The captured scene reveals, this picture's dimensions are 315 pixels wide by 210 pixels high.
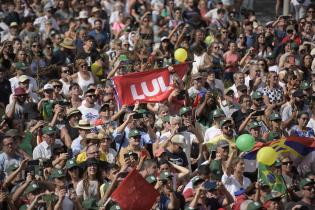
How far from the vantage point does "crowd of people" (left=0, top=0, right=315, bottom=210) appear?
16078mm

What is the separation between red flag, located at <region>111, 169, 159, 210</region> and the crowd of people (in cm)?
14

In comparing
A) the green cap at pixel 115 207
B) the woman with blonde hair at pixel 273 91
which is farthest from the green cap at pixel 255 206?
the woman with blonde hair at pixel 273 91

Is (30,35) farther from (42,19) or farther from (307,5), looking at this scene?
(307,5)

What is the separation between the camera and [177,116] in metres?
18.5

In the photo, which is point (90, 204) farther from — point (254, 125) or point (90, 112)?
point (90, 112)

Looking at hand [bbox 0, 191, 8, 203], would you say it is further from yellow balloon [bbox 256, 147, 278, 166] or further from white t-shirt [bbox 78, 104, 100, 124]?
white t-shirt [bbox 78, 104, 100, 124]

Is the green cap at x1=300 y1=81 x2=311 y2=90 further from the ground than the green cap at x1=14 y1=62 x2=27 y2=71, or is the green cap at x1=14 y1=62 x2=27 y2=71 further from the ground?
the green cap at x1=14 y1=62 x2=27 y2=71

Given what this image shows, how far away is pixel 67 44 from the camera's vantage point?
80.0 feet

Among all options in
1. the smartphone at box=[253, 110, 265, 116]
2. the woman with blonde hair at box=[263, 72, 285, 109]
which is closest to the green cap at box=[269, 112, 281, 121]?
the smartphone at box=[253, 110, 265, 116]

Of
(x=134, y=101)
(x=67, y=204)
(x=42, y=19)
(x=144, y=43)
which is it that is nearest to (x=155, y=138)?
(x=134, y=101)

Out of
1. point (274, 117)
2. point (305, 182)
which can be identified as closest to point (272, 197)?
point (305, 182)

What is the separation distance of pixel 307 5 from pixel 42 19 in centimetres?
573

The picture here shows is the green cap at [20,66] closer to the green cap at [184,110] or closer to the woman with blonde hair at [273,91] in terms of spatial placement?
the green cap at [184,110]

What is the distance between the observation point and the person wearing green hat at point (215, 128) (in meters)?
18.6
